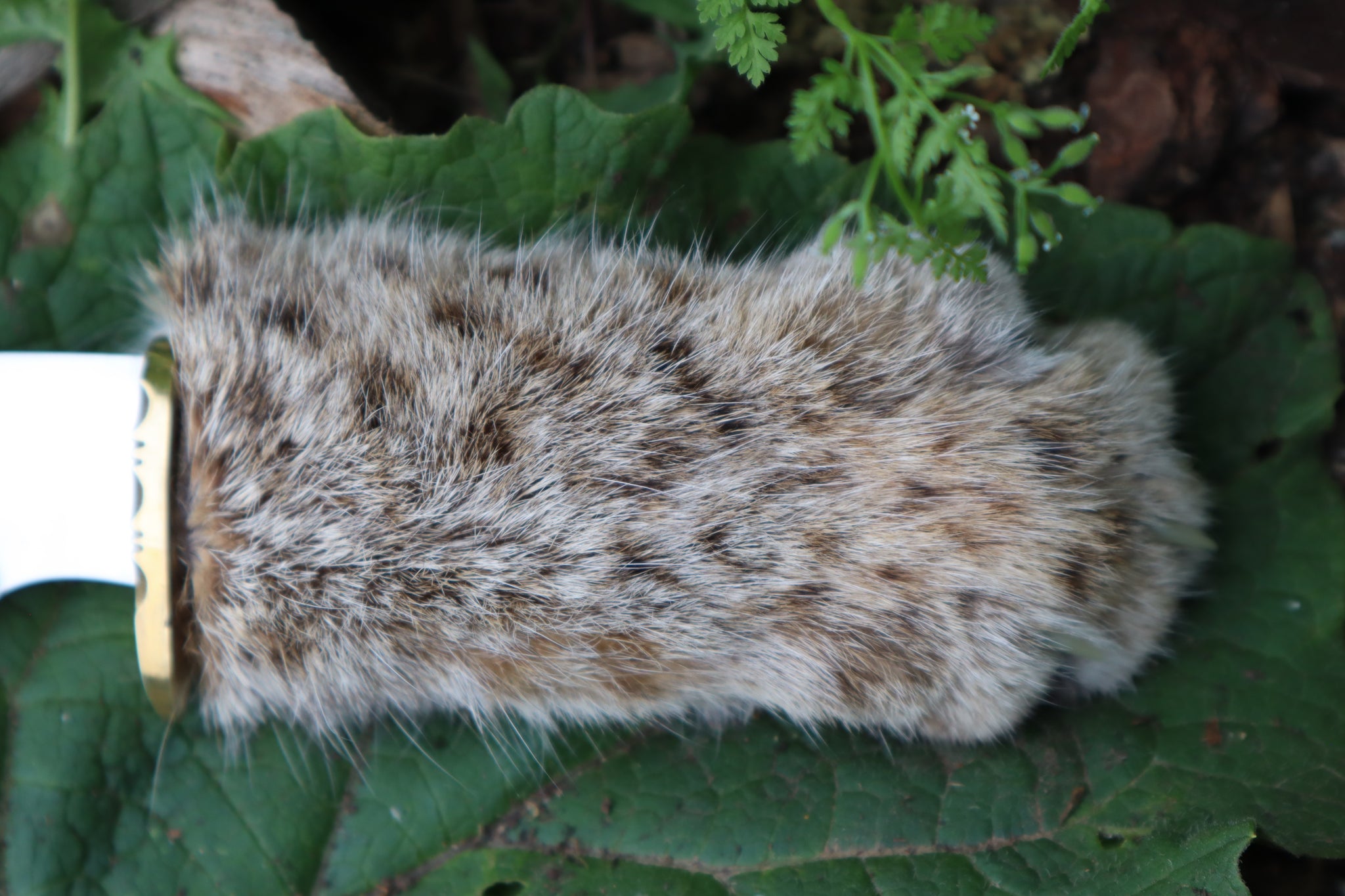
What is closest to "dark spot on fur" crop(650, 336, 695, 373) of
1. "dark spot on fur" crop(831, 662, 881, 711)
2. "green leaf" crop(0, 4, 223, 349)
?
"dark spot on fur" crop(831, 662, 881, 711)

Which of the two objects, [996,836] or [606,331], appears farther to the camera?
[996,836]

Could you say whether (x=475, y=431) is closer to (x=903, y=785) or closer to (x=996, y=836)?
(x=903, y=785)

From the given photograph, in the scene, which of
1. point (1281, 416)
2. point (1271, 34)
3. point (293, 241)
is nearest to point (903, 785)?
point (1281, 416)

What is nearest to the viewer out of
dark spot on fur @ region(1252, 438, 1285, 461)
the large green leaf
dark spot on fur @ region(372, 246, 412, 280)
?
dark spot on fur @ region(372, 246, 412, 280)

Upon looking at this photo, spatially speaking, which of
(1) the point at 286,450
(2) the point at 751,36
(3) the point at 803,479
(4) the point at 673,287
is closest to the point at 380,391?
(1) the point at 286,450

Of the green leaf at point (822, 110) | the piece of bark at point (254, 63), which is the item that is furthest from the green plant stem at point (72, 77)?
the green leaf at point (822, 110)

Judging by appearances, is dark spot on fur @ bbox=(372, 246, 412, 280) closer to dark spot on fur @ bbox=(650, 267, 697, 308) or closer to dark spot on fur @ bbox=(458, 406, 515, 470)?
dark spot on fur @ bbox=(458, 406, 515, 470)

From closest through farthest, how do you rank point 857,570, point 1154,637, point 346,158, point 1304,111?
point 857,570, point 1154,637, point 346,158, point 1304,111
